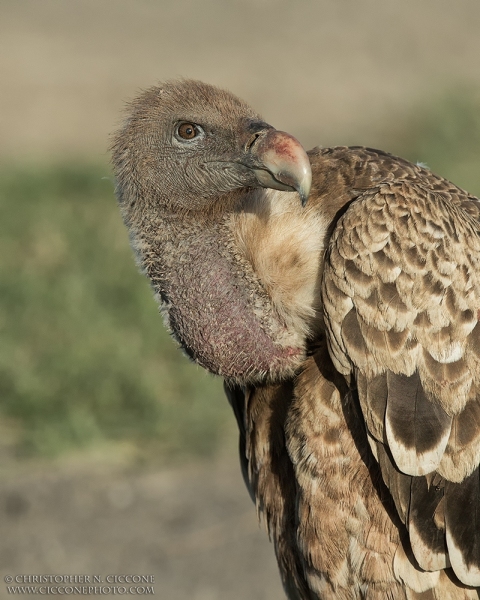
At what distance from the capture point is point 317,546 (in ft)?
13.6

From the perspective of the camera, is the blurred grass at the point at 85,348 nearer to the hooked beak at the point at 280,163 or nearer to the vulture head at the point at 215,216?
the vulture head at the point at 215,216

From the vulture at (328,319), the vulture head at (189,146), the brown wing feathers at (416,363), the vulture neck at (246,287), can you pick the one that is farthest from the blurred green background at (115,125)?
the brown wing feathers at (416,363)

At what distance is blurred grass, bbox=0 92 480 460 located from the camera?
8.65 metres

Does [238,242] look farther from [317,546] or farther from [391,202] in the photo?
[317,546]

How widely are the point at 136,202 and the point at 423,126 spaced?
15385 mm

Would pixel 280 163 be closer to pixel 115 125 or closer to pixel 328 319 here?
pixel 328 319

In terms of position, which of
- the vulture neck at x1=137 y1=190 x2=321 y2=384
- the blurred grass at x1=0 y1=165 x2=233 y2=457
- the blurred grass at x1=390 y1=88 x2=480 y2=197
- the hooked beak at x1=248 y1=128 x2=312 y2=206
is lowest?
the blurred grass at x1=0 y1=165 x2=233 y2=457

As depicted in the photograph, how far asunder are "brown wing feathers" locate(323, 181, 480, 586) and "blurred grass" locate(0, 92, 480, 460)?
4.60 m

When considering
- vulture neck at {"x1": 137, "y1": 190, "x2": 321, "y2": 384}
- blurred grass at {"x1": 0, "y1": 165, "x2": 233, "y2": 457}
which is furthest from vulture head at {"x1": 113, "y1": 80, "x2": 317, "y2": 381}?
blurred grass at {"x1": 0, "y1": 165, "x2": 233, "y2": 457}

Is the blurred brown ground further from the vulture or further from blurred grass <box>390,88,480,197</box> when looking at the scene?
the vulture

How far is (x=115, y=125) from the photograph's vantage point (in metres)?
5.07

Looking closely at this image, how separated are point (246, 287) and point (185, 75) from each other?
676 inches

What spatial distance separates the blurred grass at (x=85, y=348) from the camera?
8656 mm

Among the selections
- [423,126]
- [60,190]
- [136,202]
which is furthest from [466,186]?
[136,202]
